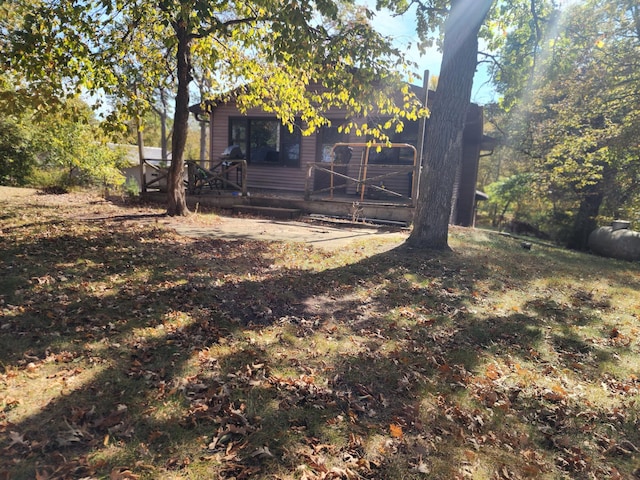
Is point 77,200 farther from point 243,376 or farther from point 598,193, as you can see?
point 598,193

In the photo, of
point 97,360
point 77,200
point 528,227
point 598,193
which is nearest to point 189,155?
point 77,200

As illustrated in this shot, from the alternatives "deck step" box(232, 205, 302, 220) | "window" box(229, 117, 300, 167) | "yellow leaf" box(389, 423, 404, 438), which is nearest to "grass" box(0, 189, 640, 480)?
"yellow leaf" box(389, 423, 404, 438)

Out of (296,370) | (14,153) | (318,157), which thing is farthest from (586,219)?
(14,153)

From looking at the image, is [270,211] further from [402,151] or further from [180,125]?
[402,151]

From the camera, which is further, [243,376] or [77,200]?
[77,200]

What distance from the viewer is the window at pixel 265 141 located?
15234mm

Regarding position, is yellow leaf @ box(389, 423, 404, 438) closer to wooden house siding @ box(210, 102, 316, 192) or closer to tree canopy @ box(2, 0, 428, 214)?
tree canopy @ box(2, 0, 428, 214)

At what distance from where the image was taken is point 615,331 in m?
4.75

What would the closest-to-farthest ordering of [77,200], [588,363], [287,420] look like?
1. [287,420]
2. [588,363]
3. [77,200]

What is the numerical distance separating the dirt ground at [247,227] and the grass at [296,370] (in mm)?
1770

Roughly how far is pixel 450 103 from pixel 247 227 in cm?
537

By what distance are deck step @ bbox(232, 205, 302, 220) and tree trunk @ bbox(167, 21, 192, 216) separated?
2541 mm

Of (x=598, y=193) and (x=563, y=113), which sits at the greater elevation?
(x=563, y=113)

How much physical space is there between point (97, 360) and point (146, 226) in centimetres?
532
